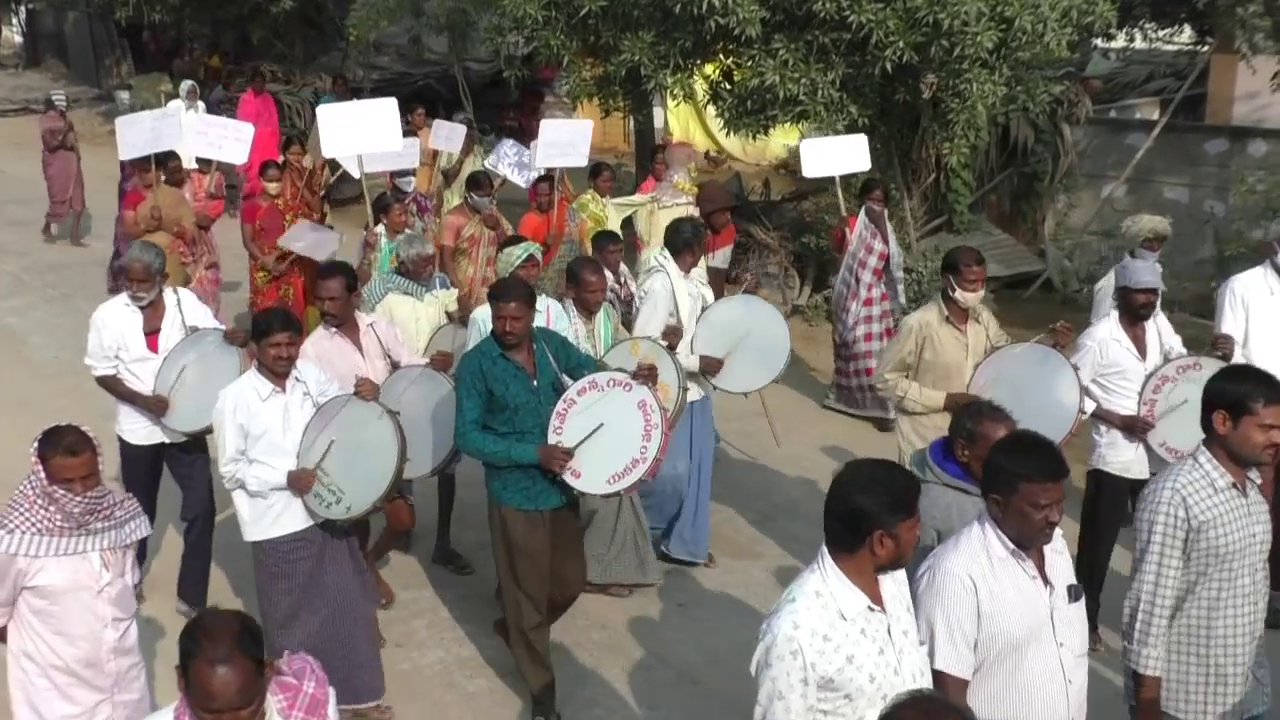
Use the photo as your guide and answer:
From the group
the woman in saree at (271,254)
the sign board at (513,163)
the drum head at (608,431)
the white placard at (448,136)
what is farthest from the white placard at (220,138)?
the drum head at (608,431)

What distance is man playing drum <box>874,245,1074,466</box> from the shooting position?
16.7 ft

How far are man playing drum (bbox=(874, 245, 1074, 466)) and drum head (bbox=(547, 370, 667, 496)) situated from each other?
0.96 m

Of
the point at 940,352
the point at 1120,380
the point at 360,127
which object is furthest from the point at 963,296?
the point at 360,127

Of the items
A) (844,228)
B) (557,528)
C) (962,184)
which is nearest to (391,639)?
(557,528)

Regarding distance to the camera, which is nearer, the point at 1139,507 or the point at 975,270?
the point at 1139,507

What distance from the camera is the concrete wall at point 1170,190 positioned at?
1208 centimetres

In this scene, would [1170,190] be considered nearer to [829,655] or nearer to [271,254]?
[271,254]

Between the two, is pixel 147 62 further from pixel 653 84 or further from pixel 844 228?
pixel 844 228

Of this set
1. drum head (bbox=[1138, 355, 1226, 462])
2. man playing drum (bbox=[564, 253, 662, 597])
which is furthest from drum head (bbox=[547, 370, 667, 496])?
drum head (bbox=[1138, 355, 1226, 462])

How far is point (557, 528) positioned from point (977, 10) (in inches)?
226

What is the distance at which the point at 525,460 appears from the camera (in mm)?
4660

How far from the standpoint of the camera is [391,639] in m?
5.78

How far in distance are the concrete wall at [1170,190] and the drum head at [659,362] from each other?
23.8ft

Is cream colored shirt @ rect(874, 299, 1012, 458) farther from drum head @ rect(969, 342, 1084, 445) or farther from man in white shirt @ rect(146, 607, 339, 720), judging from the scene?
man in white shirt @ rect(146, 607, 339, 720)
